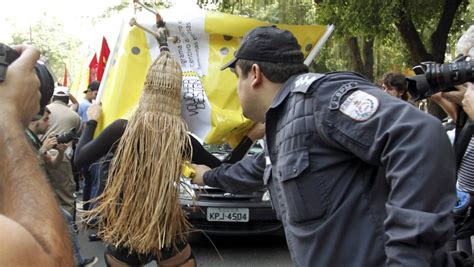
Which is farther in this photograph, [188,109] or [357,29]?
[357,29]

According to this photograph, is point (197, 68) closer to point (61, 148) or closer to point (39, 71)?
point (39, 71)

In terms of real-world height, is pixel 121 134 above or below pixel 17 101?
below

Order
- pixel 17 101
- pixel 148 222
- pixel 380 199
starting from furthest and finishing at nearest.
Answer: pixel 148 222, pixel 380 199, pixel 17 101

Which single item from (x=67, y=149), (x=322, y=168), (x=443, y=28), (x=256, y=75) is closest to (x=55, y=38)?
(x=443, y=28)

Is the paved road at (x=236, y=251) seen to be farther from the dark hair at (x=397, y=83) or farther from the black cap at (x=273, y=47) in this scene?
the black cap at (x=273, y=47)

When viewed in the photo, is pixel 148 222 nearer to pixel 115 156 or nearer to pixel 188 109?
pixel 115 156

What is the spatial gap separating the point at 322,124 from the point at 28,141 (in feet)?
3.10

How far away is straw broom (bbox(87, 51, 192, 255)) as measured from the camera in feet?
11.4

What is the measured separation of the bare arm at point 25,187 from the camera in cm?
153

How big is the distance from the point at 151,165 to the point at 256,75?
50.4 inches

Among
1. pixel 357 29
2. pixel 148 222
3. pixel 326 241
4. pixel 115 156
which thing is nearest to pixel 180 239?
pixel 148 222

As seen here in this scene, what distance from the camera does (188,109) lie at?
12.0ft

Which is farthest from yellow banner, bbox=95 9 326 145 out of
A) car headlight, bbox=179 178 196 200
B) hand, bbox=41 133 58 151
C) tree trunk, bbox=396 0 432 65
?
tree trunk, bbox=396 0 432 65

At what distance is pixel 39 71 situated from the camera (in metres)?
1.97
